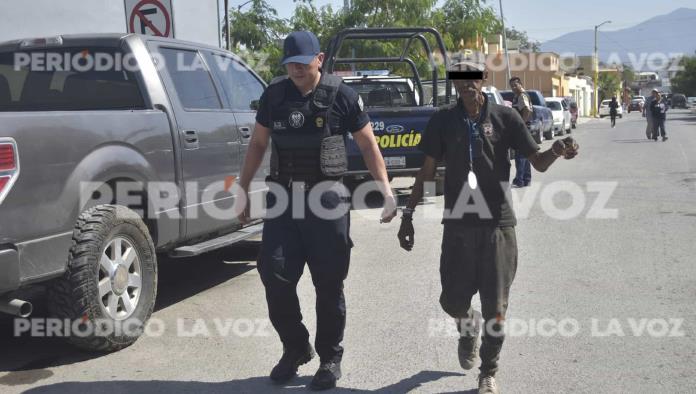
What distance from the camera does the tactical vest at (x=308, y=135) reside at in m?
4.51

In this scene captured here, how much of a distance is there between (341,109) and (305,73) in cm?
28

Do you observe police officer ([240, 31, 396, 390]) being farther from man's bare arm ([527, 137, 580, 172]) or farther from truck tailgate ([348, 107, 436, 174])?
truck tailgate ([348, 107, 436, 174])

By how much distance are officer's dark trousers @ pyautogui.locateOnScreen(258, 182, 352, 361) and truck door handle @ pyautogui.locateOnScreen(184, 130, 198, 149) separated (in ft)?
6.11

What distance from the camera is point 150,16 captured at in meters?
10.0

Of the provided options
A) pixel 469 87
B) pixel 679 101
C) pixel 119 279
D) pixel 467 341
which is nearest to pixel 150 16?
pixel 119 279

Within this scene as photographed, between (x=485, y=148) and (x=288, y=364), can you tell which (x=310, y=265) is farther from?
(x=485, y=148)

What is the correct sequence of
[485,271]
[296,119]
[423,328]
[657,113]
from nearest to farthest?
[485,271]
[296,119]
[423,328]
[657,113]

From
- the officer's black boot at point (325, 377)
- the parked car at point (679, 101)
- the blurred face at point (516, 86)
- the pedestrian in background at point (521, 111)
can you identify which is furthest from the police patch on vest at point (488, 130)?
the parked car at point (679, 101)

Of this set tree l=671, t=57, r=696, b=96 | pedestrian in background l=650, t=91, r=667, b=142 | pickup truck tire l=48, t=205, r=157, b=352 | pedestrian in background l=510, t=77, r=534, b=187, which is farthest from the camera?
tree l=671, t=57, r=696, b=96

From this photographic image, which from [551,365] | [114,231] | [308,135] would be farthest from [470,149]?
[114,231]

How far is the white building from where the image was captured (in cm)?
1000

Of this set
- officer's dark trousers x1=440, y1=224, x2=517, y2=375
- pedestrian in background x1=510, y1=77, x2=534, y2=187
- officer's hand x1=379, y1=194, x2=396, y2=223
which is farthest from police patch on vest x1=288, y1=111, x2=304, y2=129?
pedestrian in background x1=510, y1=77, x2=534, y2=187

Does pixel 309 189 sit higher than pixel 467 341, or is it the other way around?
pixel 309 189

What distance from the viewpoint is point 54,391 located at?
458 centimetres
